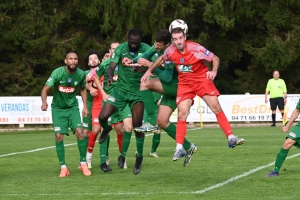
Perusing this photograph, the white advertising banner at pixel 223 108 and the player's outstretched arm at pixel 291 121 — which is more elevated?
the player's outstretched arm at pixel 291 121

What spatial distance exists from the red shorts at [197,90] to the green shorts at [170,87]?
559 mm

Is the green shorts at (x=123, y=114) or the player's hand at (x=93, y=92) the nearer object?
the player's hand at (x=93, y=92)

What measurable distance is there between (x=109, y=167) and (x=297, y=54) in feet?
83.7

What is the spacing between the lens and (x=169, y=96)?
1234cm

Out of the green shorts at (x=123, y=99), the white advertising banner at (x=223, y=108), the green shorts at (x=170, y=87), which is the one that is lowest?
the white advertising banner at (x=223, y=108)

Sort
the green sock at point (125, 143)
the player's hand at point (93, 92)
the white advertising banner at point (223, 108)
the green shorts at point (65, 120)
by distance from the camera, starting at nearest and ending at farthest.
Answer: the green shorts at point (65, 120), the green sock at point (125, 143), the player's hand at point (93, 92), the white advertising banner at point (223, 108)

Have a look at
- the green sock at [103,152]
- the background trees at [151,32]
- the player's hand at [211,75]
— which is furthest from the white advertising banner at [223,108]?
the player's hand at [211,75]

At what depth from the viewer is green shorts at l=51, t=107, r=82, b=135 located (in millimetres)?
13258

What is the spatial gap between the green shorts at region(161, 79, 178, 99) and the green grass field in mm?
1357

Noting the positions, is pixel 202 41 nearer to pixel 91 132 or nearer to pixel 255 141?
pixel 255 141

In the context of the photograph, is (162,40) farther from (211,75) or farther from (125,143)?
(125,143)

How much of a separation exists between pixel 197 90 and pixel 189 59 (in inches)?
20.0

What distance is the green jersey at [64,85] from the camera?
13.1m

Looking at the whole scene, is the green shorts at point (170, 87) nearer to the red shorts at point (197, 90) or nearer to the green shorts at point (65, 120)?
the red shorts at point (197, 90)
